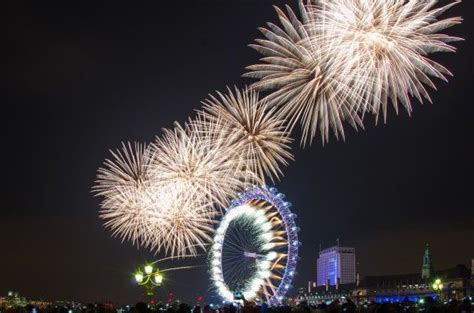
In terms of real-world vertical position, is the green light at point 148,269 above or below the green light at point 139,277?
above

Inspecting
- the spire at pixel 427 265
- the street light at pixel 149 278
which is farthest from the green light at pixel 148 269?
the spire at pixel 427 265

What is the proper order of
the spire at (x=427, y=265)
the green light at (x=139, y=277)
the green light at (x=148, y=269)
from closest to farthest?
the green light at (x=148, y=269) → the green light at (x=139, y=277) → the spire at (x=427, y=265)

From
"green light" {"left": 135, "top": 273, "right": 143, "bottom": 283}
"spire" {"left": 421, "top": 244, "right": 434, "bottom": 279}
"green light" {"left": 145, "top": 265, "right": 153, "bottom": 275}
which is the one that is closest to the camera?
"green light" {"left": 145, "top": 265, "right": 153, "bottom": 275}

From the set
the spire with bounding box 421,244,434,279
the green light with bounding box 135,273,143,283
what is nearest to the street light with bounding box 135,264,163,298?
the green light with bounding box 135,273,143,283

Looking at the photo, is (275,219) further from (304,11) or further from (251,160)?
(304,11)

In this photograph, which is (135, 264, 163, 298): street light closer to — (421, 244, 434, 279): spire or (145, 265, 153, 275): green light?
(145, 265, 153, 275): green light

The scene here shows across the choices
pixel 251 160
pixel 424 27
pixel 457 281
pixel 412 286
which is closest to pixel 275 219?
pixel 251 160

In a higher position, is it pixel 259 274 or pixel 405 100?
pixel 405 100

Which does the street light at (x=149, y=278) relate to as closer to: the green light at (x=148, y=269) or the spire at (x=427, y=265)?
the green light at (x=148, y=269)

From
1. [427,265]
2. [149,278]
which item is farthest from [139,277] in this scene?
[427,265]
